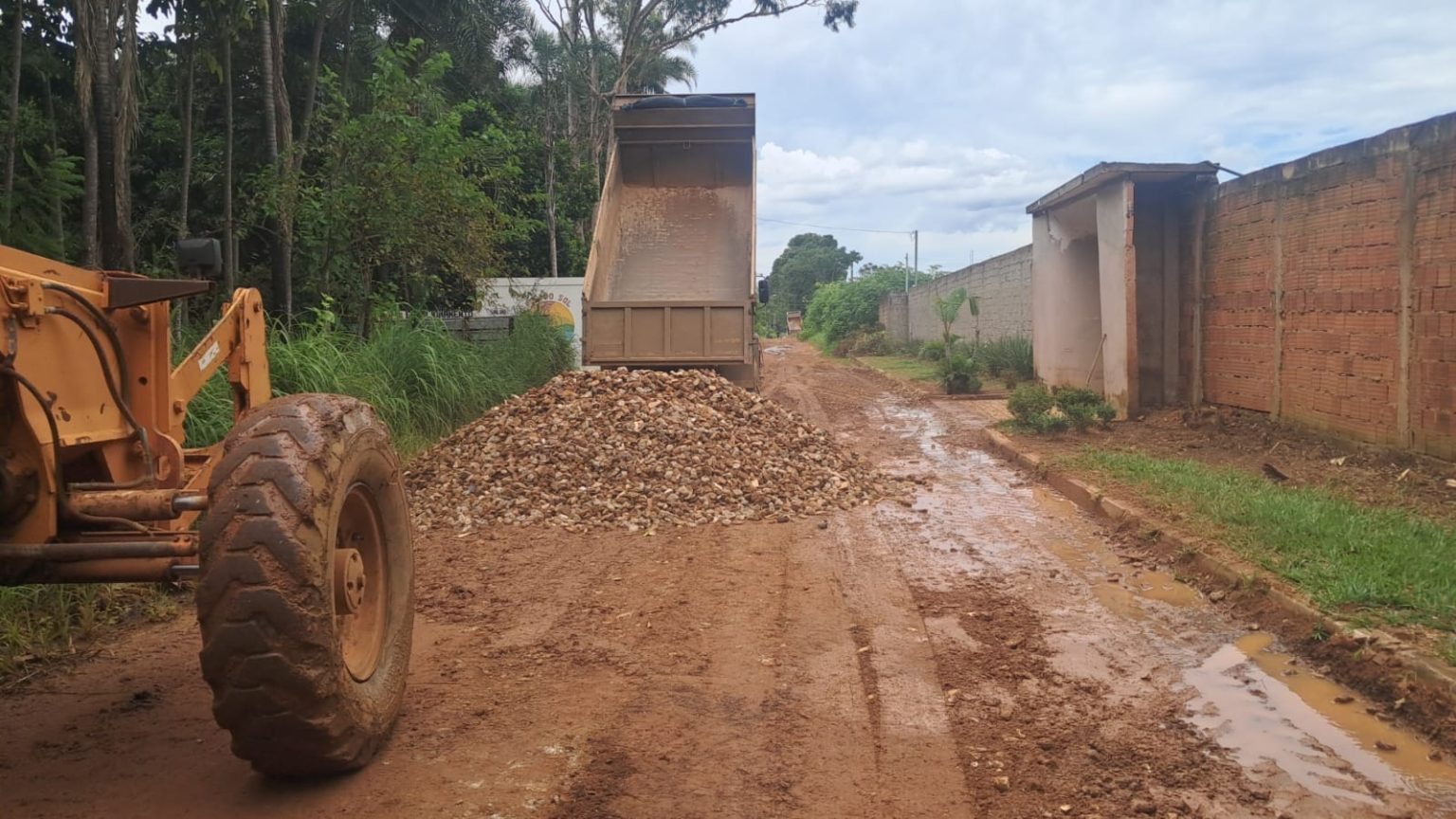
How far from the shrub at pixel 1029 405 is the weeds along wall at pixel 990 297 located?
28.5 feet

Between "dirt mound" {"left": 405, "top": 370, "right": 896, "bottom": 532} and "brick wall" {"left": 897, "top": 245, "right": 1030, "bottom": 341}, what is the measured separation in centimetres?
1271

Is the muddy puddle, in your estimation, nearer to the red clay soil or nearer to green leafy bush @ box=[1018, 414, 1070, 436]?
the red clay soil

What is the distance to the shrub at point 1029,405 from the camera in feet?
43.0

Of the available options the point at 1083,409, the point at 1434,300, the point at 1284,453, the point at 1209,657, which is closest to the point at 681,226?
the point at 1083,409

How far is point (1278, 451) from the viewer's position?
10.2m

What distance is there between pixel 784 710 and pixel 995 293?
21.7m

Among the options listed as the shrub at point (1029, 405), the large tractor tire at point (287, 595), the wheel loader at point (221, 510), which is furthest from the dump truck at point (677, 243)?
the large tractor tire at point (287, 595)

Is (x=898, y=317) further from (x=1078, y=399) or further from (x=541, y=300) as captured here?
(x=1078, y=399)

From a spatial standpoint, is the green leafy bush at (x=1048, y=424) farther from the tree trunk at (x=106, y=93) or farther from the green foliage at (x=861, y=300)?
the green foliage at (x=861, y=300)

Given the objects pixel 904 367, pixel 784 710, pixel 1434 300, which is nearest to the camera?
pixel 784 710

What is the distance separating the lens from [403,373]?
11594 millimetres

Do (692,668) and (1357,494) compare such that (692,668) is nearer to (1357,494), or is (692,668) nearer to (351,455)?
(351,455)

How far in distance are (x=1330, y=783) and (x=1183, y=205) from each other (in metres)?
11.0

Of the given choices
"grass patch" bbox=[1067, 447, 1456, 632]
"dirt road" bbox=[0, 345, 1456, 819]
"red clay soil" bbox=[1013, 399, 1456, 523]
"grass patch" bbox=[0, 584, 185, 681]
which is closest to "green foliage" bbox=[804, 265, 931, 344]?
"red clay soil" bbox=[1013, 399, 1456, 523]
